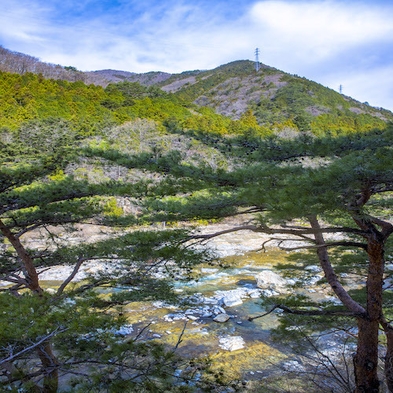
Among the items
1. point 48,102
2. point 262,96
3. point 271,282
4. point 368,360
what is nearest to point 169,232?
point 368,360

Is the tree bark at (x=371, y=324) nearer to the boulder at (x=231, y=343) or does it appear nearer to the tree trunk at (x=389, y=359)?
the tree trunk at (x=389, y=359)

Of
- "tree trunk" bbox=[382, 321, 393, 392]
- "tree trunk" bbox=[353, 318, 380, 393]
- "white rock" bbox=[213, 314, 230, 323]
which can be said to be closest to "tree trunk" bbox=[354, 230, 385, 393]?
"tree trunk" bbox=[353, 318, 380, 393]

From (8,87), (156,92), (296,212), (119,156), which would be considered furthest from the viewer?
(156,92)

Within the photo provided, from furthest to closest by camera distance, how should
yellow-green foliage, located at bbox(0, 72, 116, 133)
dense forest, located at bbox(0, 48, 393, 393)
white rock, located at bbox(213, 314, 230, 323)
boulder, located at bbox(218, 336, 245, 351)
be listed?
yellow-green foliage, located at bbox(0, 72, 116, 133)
white rock, located at bbox(213, 314, 230, 323)
boulder, located at bbox(218, 336, 245, 351)
dense forest, located at bbox(0, 48, 393, 393)

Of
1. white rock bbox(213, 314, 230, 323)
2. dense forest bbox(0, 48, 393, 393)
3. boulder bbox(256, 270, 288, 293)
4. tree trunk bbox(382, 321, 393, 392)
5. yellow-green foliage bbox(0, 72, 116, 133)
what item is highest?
yellow-green foliage bbox(0, 72, 116, 133)

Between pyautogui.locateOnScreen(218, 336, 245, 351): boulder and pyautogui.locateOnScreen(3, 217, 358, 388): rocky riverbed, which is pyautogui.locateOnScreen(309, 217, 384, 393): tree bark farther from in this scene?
pyautogui.locateOnScreen(218, 336, 245, 351): boulder

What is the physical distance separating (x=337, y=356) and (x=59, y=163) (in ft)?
19.8

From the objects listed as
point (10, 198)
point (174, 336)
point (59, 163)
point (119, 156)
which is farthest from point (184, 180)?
point (174, 336)

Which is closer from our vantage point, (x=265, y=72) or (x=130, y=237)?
(x=130, y=237)

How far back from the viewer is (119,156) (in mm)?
4250

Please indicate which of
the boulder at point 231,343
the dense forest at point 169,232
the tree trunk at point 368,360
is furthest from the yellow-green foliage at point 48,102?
the tree trunk at point 368,360

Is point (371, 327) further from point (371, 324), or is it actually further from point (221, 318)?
point (221, 318)

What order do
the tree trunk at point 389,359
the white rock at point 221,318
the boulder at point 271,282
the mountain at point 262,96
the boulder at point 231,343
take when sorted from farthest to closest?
the mountain at point 262,96 → the boulder at point 271,282 → the white rock at point 221,318 → the boulder at point 231,343 → the tree trunk at point 389,359

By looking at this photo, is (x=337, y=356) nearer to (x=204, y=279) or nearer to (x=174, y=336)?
(x=174, y=336)
